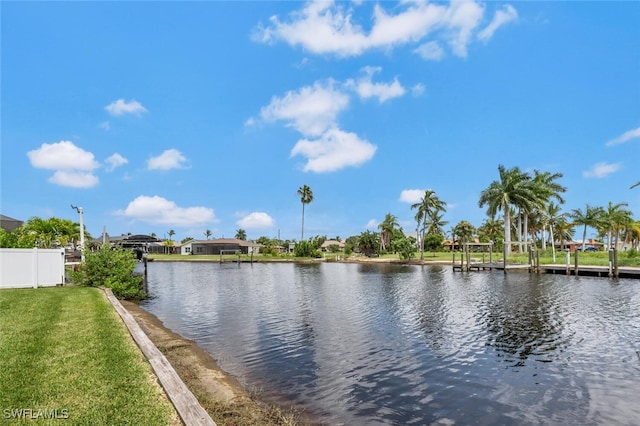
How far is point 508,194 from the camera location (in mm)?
61562

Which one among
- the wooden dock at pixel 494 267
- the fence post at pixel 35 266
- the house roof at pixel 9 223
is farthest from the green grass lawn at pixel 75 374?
the house roof at pixel 9 223

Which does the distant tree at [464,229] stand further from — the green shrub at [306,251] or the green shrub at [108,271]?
the green shrub at [108,271]

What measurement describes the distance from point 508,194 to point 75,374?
64602 millimetres

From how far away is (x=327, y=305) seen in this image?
24375 millimetres

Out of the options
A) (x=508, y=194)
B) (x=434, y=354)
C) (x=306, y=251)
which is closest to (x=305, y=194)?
(x=306, y=251)

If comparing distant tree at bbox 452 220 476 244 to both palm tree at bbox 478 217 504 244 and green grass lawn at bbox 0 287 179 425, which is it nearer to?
palm tree at bbox 478 217 504 244

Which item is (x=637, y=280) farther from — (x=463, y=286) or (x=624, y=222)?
(x=624, y=222)

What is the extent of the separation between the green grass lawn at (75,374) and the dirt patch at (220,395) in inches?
58.1

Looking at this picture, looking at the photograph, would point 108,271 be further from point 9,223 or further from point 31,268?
point 9,223

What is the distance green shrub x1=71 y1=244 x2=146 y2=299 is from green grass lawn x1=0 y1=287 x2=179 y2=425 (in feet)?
39.0

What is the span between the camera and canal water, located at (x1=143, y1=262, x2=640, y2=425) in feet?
29.9

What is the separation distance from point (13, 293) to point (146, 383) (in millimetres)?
15813

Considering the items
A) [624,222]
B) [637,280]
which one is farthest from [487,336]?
[624,222]

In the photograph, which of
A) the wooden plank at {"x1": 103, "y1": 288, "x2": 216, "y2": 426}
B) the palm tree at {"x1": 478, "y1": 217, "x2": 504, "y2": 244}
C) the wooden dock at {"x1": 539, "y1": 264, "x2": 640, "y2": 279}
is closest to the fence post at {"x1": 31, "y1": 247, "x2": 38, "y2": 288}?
the wooden plank at {"x1": 103, "y1": 288, "x2": 216, "y2": 426}
